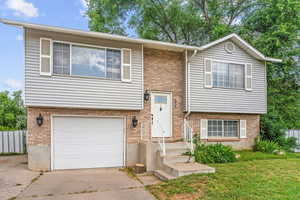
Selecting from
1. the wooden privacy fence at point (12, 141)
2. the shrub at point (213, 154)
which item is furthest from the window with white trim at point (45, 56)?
the shrub at point (213, 154)

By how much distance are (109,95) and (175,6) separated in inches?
449

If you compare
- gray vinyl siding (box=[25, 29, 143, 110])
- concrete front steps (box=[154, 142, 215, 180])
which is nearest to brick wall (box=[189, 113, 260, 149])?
concrete front steps (box=[154, 142, 215, 180])

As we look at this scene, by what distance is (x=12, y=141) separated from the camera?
35.8ft

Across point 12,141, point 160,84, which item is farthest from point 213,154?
point 12,141

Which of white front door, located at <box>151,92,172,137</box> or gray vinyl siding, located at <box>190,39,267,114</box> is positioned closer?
white front door, located at <box>151,92,172,137</box>

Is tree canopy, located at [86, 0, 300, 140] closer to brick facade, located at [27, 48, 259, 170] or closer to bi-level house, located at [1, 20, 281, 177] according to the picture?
bi-level house, located at [1, 20, 281, 177]

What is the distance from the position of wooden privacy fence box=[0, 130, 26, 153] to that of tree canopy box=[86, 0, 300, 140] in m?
9.66

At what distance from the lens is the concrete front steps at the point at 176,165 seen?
6023mm

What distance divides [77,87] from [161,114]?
388 cm

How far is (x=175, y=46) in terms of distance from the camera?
8992mm

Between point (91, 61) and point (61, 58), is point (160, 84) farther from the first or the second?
point (61, 58)

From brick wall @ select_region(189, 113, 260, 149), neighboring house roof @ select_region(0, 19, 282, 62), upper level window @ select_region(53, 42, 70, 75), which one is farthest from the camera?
brick wall @ select_region(189, 113, 260, 149)

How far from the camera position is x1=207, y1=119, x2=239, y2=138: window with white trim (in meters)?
10.1

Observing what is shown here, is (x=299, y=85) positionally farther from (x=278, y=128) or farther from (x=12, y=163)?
(x=12, y=163)
